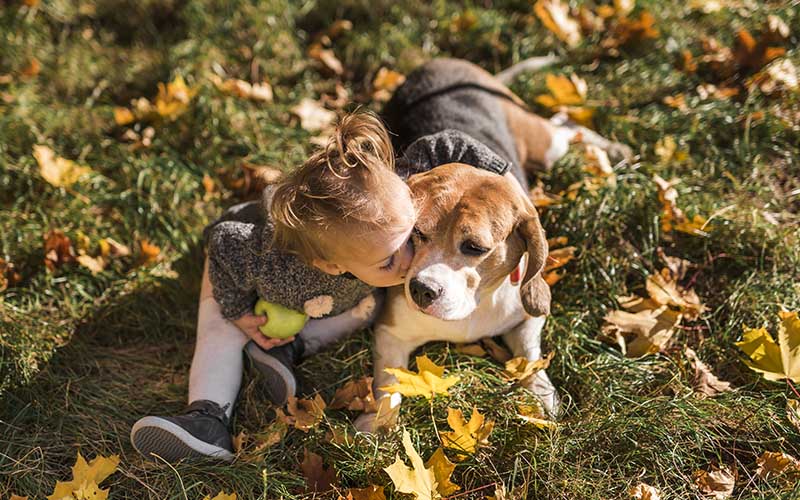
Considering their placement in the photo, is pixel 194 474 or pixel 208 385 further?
pixel 208 385

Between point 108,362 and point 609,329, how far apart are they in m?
2.37

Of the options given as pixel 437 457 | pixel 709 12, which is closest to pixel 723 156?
pixel 709 12

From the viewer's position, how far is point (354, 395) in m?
3.40

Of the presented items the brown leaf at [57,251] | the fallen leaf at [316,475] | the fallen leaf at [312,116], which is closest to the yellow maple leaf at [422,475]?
the fallen leaf at [316,475]

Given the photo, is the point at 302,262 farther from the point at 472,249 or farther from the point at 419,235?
the point at 472,249

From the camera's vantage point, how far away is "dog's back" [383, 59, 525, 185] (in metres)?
3.79

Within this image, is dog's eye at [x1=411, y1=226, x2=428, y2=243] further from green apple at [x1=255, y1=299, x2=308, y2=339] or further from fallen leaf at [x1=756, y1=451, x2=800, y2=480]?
fallen leaf at [x1=756, y1=451, x2=800, y2=480]

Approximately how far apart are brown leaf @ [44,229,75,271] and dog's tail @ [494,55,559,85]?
267 cm

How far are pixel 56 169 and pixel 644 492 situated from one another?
341 centimetres

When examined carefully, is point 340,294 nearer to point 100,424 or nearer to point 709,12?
point 100,424

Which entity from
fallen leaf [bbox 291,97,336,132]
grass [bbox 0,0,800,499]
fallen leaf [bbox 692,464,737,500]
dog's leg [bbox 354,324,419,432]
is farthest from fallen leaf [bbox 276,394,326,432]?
fallen leaf [bbox 291,97,336,132]

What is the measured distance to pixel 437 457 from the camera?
2857 mm

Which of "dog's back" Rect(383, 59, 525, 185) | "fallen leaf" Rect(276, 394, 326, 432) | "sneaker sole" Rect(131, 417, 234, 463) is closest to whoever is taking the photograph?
"sneaker sole" Rect(131, 417, 234, 463)

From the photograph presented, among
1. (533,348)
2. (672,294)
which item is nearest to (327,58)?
(533,348)
